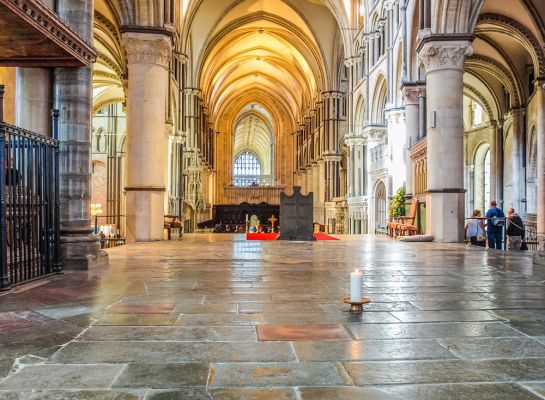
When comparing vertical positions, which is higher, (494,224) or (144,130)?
(144,130)

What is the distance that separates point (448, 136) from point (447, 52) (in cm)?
235

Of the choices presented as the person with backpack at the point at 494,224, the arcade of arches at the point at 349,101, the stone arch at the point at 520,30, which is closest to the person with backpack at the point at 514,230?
A: the person with backpack at the point at 494,224

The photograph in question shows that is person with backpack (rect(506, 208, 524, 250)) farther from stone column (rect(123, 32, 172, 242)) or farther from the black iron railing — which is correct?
the black iron railing

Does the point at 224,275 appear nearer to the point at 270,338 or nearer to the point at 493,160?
the point at 270,338

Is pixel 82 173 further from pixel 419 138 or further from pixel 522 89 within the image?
pixel 522 89

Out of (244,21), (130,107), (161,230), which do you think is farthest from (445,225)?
(244,21)

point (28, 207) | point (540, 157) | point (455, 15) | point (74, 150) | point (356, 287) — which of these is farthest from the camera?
point (540, 157)

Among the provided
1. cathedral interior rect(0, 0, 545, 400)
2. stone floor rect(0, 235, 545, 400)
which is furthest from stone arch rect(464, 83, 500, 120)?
stone floor rect(0, 235, 545, 400)

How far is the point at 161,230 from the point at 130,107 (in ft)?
12.3

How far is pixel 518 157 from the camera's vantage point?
2717cm

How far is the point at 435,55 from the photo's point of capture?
49.4 ft

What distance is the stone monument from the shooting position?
57.9 ft

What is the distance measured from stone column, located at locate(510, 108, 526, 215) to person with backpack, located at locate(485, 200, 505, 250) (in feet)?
43.9

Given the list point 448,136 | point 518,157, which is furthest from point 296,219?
point 518,157
